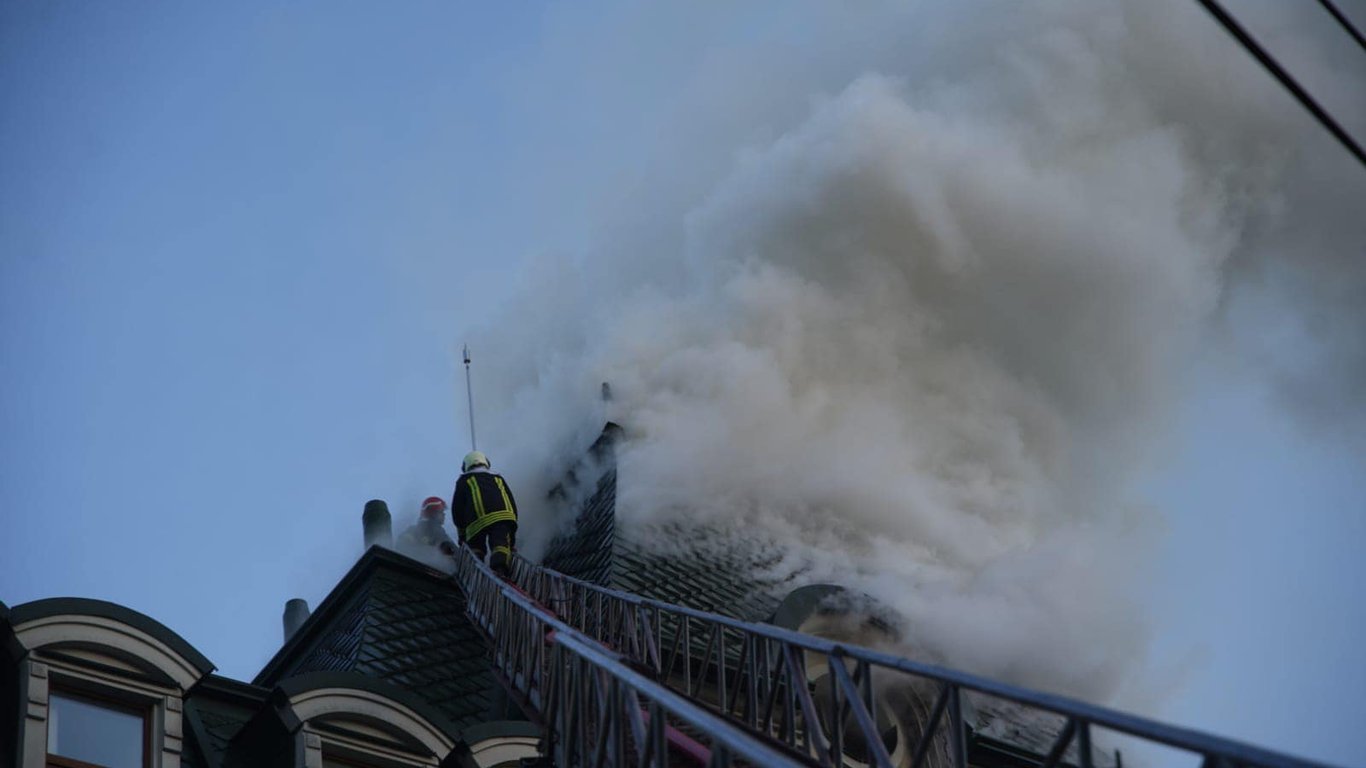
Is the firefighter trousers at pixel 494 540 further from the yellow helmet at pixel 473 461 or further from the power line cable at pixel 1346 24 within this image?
the power line cable at pixel 1346 24

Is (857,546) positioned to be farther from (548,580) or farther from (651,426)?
(548,580)

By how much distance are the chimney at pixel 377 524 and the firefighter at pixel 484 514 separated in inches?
128

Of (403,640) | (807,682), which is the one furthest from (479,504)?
(807,682)

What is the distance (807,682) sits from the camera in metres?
10.5

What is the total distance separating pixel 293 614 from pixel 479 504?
540cm

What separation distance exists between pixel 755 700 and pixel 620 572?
710 cm

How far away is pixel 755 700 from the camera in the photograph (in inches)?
375

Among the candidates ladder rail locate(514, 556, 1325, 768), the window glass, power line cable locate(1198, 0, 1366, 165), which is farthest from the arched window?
power line cable locate(1198, 0, 1366, 165)

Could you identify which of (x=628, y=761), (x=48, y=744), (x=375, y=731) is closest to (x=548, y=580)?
(x=375, y=731)

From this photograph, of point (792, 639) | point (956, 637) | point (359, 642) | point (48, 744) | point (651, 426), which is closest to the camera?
point (792, 639)

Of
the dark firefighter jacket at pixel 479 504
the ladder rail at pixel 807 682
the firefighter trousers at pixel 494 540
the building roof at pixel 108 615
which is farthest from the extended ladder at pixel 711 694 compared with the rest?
the building roof at pixel 108 615

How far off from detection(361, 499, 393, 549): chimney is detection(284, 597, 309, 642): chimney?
1.23 metres

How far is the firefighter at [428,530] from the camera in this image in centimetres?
1986

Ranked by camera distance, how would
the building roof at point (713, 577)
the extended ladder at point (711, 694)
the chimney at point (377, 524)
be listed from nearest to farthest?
the extended ladder at point (711, 694) → the building roof at point (713, 577) → the chimney at point (377, 524)
